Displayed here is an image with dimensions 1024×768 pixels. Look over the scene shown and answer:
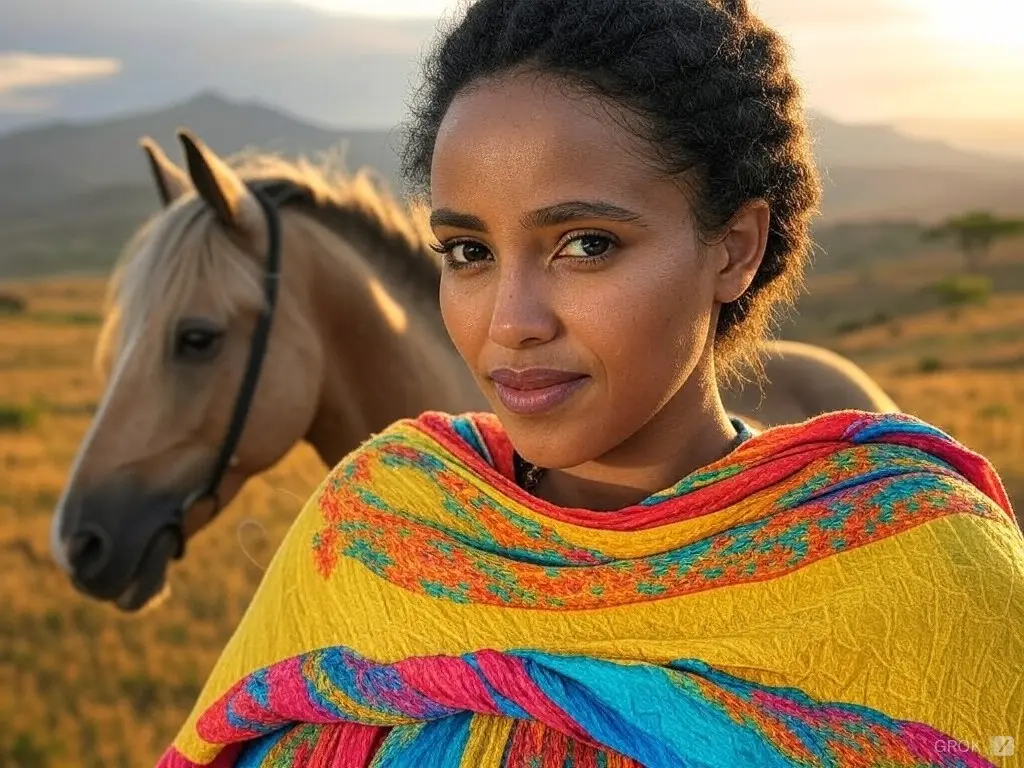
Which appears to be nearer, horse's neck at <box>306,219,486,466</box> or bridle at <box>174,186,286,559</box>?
bridle at <box>174,186,286,559</box>

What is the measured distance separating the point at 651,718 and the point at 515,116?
837 mm

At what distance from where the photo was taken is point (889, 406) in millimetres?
3672

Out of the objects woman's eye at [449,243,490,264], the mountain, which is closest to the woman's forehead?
woman's eye at [449,243,490,264]

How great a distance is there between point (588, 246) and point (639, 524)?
42 centimetres

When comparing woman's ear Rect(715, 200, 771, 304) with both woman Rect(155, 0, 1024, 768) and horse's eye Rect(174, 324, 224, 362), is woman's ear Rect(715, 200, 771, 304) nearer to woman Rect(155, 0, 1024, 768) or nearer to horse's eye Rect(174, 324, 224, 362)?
woman Rect(155, 0, 1024, 768)

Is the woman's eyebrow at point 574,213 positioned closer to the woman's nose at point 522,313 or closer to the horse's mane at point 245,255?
the woman's nose at point 522,313

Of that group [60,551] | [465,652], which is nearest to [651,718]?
[465,652]

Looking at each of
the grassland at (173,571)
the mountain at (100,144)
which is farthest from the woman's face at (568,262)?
the mountain at (100,144)

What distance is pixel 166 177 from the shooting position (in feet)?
10.9

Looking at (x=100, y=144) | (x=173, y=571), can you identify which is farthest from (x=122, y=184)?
(x=173, y=571)

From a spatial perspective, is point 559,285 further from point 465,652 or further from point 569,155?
point 465,652

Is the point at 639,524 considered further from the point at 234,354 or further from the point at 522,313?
the point at 234,354

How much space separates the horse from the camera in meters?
2.74

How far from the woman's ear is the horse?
5.43 feet
